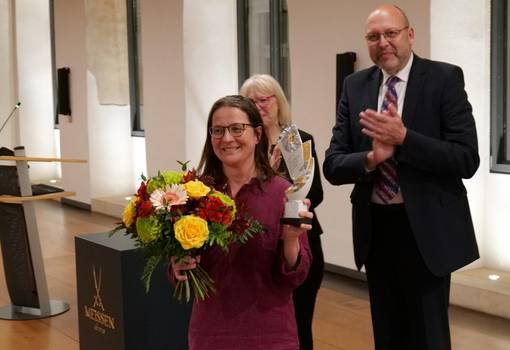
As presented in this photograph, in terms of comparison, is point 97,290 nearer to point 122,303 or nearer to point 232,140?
point 122,303

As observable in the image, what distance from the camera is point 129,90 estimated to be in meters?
11.4

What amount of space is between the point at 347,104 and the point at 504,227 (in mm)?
3137

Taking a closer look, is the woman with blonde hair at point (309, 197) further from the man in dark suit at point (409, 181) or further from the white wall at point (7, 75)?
the white wall at point (7, 75)

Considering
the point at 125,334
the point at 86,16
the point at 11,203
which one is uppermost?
the point at 86,16

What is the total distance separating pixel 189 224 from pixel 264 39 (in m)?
6.89

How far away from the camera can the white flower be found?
90.7 inches

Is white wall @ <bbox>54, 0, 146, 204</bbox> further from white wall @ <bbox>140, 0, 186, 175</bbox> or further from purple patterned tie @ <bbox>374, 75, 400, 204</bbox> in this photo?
purple patterned tie @ <bbox>374, 75, 400, 204</bbox>

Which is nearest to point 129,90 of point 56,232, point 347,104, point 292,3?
point 56,232

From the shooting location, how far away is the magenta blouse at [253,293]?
95.8 inches

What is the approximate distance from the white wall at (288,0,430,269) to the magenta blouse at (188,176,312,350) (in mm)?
4126

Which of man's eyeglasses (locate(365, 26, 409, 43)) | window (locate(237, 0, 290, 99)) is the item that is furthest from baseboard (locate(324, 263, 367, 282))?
man's eyeglasses (locate(365, 26, 409, 43))

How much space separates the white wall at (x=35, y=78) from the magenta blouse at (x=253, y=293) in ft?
38.9

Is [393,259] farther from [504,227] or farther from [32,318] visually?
[32,318]

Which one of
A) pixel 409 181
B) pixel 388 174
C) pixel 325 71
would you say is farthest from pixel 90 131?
pixel 409 181
